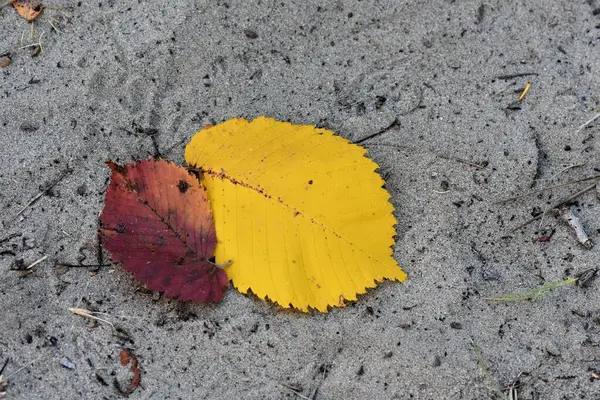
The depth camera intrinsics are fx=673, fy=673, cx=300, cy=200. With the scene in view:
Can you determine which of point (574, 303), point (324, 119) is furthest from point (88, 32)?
point (574, 303)

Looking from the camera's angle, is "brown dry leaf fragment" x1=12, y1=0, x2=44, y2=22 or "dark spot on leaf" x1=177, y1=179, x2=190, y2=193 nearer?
"dark spot on leaf" x1=177, y1=179, x2=190, y2=193

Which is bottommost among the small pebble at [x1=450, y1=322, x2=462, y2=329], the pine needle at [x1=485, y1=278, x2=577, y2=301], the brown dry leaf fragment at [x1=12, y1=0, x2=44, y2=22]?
the small pebble at [x1=450, y1=322, x2=462, y2=329]

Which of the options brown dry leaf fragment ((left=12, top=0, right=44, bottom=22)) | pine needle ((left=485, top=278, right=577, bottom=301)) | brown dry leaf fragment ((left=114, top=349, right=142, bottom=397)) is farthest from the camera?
brown dry leaf fragment ((left=12, top=0, right=44, bottom=22))

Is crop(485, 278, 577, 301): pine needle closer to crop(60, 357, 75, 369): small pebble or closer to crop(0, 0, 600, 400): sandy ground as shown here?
crop(0, 0, 600, 400): sandy ground

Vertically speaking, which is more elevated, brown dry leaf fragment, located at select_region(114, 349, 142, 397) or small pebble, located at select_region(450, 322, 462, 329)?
small pebble, located at select_region(450, 322, 462, 329)

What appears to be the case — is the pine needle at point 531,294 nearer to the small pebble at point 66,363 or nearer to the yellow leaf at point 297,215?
the yellow leaf at point 297,215

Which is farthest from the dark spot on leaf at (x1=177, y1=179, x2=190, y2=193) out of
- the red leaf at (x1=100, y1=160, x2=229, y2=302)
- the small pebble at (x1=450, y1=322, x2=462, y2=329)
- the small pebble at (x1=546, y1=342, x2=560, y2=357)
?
the small pebble at (x1=546, y1=342, x2=560, y2=357)
